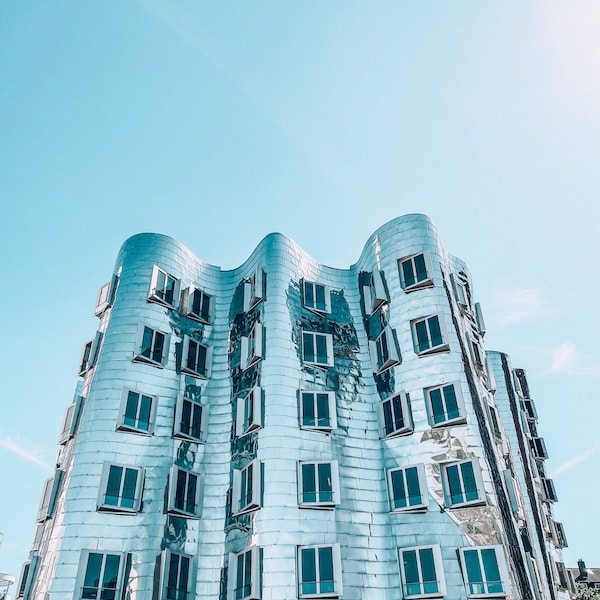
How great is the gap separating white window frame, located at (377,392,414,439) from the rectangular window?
1475cm

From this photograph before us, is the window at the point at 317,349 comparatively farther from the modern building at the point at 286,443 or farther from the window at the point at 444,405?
the window at the point at 444,405

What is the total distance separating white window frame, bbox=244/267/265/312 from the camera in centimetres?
3934

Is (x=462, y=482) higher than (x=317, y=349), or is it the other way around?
(x=317, y=349)

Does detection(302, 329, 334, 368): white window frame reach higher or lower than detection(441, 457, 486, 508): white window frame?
higher

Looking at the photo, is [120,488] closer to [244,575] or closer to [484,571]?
[244,575]

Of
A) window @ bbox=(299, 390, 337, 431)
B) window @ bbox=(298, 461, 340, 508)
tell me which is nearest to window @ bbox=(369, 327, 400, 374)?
window @ bbox=(299, 390, 337, 431)

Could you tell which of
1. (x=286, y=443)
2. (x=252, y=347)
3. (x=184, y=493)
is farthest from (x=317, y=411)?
(x=184, y=493)

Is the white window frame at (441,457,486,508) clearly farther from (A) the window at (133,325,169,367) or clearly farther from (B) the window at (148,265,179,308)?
(B) the window at (148,265,179,308)

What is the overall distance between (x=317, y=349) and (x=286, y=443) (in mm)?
7597

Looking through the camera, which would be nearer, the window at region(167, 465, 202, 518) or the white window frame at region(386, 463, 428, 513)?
the white window frame at region(386, 463, 428, 513)

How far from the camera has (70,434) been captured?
114 ft

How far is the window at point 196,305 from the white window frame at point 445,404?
1754 cm

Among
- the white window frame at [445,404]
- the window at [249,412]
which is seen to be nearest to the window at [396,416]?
the white window frame at [445,404]

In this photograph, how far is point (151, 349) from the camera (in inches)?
1449
